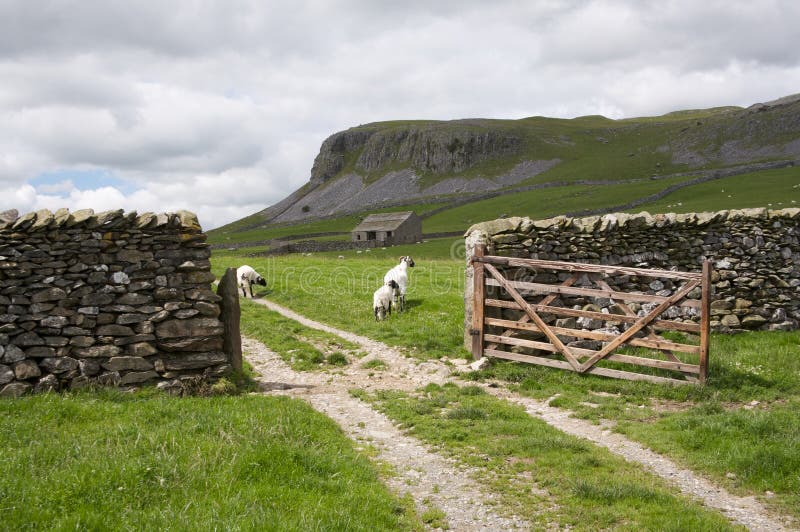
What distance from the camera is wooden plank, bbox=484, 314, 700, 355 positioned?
11.4 metres

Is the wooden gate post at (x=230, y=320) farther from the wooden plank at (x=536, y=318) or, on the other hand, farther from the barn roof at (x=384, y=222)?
the barn roof at (x=384, y=222)

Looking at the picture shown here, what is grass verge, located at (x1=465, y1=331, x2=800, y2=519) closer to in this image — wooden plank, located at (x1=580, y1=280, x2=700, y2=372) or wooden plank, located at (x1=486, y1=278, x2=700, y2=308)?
wooden plank, located at (x1=580, y1=280, x2=700, y2=372)

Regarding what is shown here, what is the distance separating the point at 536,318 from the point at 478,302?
159 cm

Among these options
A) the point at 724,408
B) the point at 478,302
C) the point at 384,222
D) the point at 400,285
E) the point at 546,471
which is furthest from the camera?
the point at 384,222

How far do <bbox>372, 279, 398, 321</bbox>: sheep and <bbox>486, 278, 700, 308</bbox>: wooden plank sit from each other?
19.4 feet

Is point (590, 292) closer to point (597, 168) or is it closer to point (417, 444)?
point (417, 444)

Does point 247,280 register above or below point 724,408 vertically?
above

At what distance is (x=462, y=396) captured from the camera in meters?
11.0

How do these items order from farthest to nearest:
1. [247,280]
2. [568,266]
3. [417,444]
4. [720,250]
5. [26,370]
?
[247,280] → [720,250] → [568,266] → [26,370] → [417,444]

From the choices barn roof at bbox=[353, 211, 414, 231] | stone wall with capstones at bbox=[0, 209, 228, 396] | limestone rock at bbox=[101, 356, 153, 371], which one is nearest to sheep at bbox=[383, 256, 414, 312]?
stone wall with capstones at bbox=[0, 209, 228, 396]

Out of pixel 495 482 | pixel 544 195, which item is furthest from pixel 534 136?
pixel 495 482

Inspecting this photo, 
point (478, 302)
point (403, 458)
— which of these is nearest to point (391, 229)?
point (478, 302)

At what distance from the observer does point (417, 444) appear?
849 centimetres

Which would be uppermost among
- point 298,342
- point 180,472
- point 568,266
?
point 568,266
